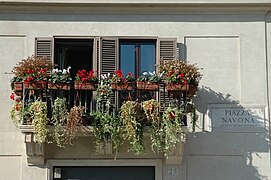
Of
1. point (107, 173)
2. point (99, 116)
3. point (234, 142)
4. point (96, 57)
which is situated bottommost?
point (107, 173)

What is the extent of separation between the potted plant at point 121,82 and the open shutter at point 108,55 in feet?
2.12

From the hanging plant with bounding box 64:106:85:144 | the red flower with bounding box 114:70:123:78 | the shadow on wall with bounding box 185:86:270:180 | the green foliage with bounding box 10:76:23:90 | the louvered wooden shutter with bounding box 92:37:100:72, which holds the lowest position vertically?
the shadow on wall with bounding box 185:86:270:180

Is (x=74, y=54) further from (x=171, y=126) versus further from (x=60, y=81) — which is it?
(x=171, y=126)

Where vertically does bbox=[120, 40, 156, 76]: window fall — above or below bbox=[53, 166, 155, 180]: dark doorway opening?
above

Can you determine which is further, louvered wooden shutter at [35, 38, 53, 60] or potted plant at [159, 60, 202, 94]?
louvered wooden shutter at [35, 38, 53, 60]

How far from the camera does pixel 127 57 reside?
38.4ft

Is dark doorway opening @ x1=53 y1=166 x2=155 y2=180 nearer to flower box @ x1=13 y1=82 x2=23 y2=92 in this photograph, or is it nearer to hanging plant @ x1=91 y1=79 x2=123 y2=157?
hanging plant @ x1=91 y1=79 x2=123 y2=157

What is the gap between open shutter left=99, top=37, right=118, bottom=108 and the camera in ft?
37.2

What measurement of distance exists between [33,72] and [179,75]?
2657 millimetres

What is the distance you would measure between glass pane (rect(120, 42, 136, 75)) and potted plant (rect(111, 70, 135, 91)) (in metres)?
0.88

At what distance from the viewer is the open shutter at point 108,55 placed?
11336 mm

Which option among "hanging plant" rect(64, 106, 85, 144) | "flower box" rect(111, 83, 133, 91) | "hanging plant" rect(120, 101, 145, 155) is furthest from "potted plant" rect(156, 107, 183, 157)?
"hanging plant" rect(64, 106, 85, 144)

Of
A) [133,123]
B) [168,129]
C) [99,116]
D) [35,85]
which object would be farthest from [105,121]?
[35,85]

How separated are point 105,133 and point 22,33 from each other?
110 inches
